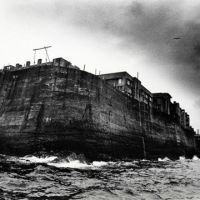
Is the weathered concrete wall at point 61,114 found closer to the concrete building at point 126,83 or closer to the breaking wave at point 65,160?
the breaking wave at point 65,160

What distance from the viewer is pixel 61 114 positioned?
59.4 feet

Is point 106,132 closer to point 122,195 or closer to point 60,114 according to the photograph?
point 60,114

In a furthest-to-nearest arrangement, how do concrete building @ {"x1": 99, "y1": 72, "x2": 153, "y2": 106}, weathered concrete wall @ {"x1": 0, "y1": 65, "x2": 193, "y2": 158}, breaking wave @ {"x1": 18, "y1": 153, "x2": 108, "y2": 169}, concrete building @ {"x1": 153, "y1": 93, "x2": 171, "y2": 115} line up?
concrete building @ {"x1": 153, "y1": 93, "x2": 171, "y2": 115} → concrete building @ {"x1": 99, "y1": 72, "x2": 153, "y2": 106} → weathered concrete wall @ {"x1": 0, "y1": 65, "x2": 193, "y2": 158} → breaking wave @ {"x1": 18, "y1": 153, "x2": 108, "y2": 169}

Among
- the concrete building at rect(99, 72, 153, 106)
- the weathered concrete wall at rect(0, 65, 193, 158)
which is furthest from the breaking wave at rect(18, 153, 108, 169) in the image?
the concrete building at rect(99, 72, 153, 106)

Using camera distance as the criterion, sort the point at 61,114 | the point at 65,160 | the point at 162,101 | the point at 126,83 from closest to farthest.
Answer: the point at 65,160 < the point at 61,114 < the point at 126,83 < the point at 162,101

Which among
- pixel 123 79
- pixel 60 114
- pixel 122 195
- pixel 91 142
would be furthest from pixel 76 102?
pixel 123 79

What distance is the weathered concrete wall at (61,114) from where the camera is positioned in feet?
58.1

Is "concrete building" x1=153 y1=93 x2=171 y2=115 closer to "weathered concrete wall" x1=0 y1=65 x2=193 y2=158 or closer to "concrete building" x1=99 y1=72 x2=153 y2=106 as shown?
"concrete building" x1=99 y1=72 x2=153 y2=106

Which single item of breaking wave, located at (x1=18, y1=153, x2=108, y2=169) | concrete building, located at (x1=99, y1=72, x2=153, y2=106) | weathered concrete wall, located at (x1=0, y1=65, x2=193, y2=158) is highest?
concrete building, located at (x1=99, y1=72, x2=153, y2=106)

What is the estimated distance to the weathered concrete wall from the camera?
1770 cm

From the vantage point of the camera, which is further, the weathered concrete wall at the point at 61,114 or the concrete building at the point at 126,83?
the concrete building at the point at 126,83

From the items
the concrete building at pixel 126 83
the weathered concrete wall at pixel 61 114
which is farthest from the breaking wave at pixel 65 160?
the concrete building at pixel 126 83

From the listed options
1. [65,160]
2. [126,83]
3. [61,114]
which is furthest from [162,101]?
[65,160]

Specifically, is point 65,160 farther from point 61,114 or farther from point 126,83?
point 126,83
